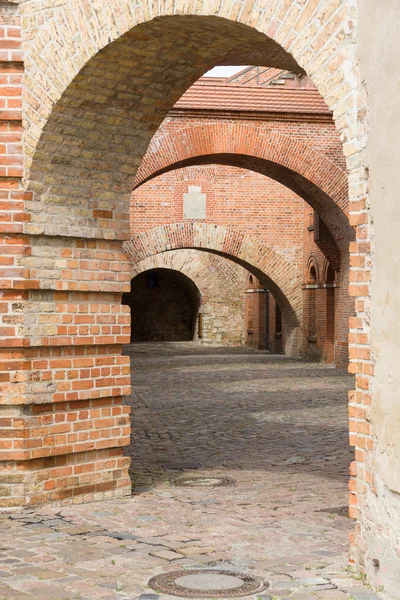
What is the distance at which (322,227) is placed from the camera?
22.2 metres

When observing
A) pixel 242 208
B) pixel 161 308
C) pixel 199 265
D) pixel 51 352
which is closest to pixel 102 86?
pixel 51 352

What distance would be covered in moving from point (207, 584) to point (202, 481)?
2961mm

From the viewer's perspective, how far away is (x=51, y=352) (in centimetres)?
688

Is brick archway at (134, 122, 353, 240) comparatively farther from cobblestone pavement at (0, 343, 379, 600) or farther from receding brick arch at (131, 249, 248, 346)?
receding brick arch at (131, 249, 248, 346)

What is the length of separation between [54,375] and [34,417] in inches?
13.3

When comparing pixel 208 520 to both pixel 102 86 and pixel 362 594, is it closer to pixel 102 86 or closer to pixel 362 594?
pixel 362 594

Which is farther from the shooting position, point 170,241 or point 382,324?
point 170,241

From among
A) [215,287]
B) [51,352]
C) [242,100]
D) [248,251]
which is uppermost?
[242,100]

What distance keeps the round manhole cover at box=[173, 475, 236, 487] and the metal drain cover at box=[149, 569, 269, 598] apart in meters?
2.54


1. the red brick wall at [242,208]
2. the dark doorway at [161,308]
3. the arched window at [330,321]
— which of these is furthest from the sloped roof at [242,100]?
the dark doorway at [161,308]

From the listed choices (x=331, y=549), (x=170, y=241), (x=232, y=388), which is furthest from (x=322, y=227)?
(x=331, y=549)

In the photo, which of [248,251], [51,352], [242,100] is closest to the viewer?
[51,352]

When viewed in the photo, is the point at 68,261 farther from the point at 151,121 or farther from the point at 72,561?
the point at 72,561

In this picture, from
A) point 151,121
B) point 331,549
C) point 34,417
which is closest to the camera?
point 331,549
